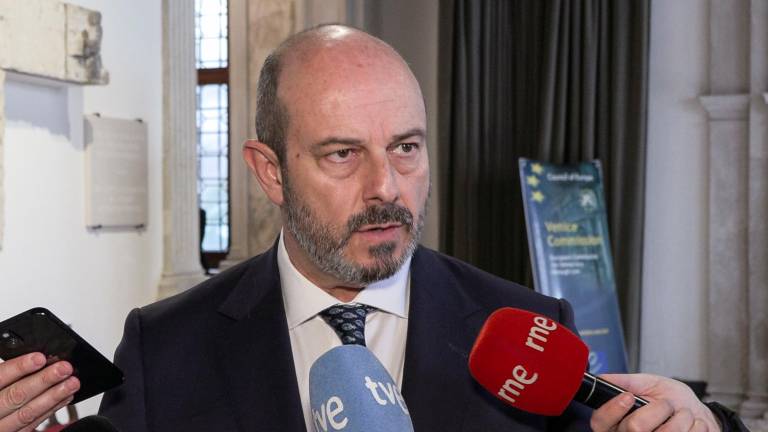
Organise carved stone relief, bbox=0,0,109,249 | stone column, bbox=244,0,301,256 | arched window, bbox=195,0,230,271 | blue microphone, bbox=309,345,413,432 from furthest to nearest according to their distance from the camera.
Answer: arched window, bbox=195,0,230,271
stone column, bbox=244,0,301,256
carved stone relief, bbox=0,0,109,249
blue microphone, bbox=309,345,413,432

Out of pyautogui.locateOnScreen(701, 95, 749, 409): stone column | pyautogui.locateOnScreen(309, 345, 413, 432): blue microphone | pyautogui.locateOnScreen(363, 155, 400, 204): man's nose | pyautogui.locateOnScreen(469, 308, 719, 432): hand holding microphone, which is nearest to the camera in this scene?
pyautogui.locateOnScreen(309, 345, 413, 432): blue microphone

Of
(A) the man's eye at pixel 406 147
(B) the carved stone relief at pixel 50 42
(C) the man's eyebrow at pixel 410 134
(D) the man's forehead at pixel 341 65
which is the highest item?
(B) the carved stone relief at pixel 50 42

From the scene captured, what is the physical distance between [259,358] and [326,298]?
0.15 m

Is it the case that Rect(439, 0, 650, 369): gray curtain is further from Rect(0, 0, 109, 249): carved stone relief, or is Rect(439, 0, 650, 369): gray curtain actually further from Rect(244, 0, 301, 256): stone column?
Rect(0, 0, 109, 249): carved stone relief

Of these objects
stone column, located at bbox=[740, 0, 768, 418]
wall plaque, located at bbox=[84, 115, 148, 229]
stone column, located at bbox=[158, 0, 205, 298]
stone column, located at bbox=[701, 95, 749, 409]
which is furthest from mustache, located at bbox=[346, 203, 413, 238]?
stone column, located at bbox=[701, 95, 749, 409]

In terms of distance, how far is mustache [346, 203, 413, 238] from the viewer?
139 centimetres

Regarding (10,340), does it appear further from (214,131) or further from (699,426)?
(214,131)

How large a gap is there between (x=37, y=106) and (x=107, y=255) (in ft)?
2.86

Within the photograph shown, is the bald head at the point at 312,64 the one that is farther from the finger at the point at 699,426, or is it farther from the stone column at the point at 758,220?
the stone column at the point at 758,220

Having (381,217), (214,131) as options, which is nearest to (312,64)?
(381,217)

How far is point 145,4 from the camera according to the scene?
498cm

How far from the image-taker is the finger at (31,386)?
1253 millimetres

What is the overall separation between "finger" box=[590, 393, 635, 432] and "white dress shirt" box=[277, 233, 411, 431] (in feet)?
1.39

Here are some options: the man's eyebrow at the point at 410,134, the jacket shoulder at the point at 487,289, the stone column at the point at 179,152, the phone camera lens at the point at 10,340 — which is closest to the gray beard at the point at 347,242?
the man's eyebrow at the point at 410,134
